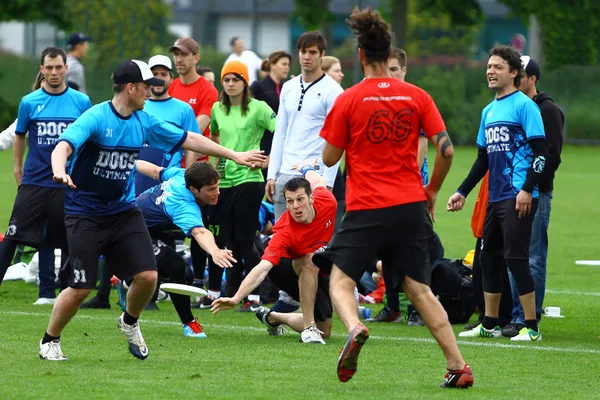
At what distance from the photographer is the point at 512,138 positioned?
898 cm

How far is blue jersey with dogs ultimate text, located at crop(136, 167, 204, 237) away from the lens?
8.80 m

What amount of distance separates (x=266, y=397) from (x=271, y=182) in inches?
157

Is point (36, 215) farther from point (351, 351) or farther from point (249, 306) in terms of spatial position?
point (351, 351)

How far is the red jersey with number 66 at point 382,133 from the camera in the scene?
6.76m

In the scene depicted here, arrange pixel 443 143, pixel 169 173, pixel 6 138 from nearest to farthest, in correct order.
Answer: pixel 443 143 < pixel 169 173 < pixel 6 138

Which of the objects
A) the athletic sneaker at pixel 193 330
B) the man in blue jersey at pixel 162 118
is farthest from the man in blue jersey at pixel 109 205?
the man in blue jersey at pixel 162 118

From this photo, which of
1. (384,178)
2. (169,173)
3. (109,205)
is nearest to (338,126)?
(384,178)

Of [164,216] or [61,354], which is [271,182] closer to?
[164,216]

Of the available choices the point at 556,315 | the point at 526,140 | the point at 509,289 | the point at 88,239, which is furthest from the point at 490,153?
the point at 88,239

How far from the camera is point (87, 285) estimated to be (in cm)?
768

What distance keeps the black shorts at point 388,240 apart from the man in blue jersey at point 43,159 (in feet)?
15.0

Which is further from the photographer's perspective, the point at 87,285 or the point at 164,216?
the point at 164,216

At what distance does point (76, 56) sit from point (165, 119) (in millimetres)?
5466


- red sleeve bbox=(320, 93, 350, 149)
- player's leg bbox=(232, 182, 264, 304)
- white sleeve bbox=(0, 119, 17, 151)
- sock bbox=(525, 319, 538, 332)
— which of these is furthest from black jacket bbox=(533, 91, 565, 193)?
white sleeve bbox=(0, 119, 17, 151)
